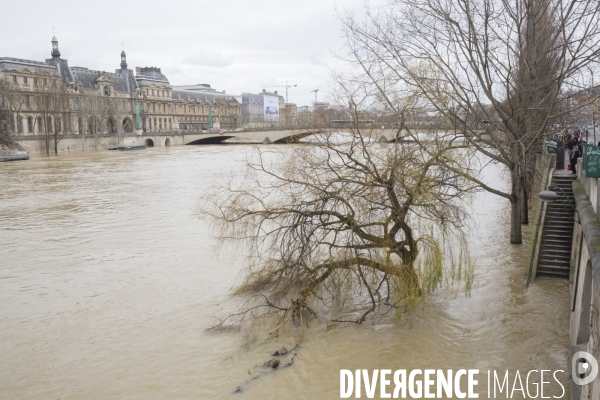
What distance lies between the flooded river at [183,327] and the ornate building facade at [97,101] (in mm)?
50454

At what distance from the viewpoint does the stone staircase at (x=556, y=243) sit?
15383 millimetres

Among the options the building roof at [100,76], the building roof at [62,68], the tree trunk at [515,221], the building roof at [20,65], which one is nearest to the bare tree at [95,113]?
the building roof at [20,65]

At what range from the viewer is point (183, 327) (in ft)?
41.2

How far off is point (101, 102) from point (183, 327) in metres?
72.8

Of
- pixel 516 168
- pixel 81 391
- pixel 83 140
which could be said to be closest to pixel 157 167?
pixel 83 140

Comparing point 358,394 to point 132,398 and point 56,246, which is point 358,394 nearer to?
point 132,398

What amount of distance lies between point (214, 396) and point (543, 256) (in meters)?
10.7

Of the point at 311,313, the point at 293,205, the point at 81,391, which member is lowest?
the point at 81,391

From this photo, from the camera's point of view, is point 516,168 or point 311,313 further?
point 516,168

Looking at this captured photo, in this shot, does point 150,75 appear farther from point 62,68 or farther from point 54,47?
point 54,47

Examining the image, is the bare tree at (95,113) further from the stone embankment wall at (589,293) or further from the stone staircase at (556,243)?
the stone embankment wall at (589,293)

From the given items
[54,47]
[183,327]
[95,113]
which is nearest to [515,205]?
[183,327]

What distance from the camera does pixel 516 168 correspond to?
16781 mm

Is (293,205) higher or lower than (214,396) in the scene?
higher
